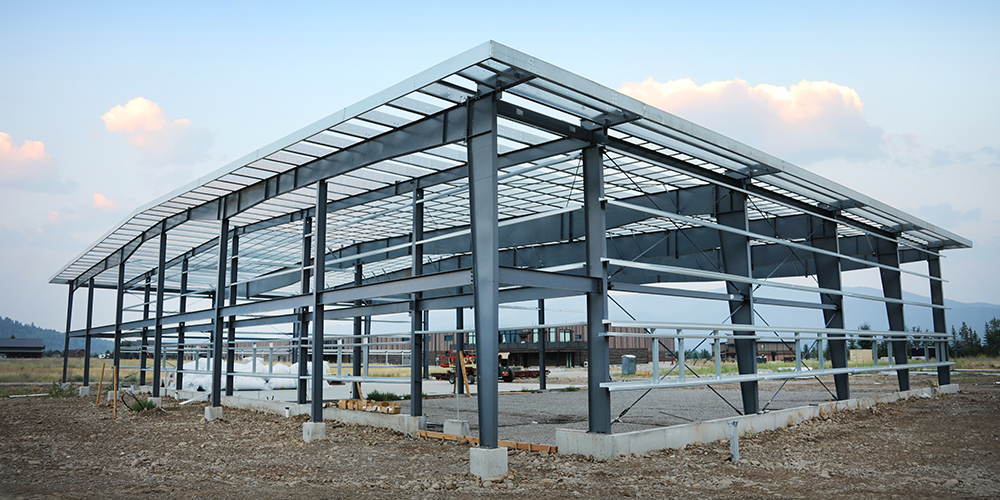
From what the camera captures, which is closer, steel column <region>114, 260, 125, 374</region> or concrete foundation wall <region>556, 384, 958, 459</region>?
concrete foundation wall <region>556, 384, 958, 459</region>

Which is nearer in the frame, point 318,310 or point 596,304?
point 596,304

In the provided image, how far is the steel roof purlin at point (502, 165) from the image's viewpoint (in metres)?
12.2

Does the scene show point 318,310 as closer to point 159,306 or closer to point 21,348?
point 159,306

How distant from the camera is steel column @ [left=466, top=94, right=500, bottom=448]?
11.5 meters

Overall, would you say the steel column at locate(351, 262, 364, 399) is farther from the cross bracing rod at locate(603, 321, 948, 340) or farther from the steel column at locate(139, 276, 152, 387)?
the cross bracing rod at locate(603, 321, 948, 340)

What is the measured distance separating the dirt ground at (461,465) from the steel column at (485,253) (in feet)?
4.23

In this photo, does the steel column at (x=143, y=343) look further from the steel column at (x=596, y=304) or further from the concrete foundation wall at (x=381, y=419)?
the steel column at (x=596, y=304)

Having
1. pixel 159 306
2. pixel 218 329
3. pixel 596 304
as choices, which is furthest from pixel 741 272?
pixel 159 306

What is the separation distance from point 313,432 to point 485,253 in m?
7.94

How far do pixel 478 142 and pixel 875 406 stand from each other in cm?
1726

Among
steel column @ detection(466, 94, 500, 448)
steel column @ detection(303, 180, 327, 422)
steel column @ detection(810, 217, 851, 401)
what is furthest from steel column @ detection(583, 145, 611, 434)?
steel column @ detection(810, 217, 851, 401)

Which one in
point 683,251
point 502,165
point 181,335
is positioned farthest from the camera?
point 181,335

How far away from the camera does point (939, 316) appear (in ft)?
89.7

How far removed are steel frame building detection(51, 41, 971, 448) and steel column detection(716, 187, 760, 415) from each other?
0.04 m
